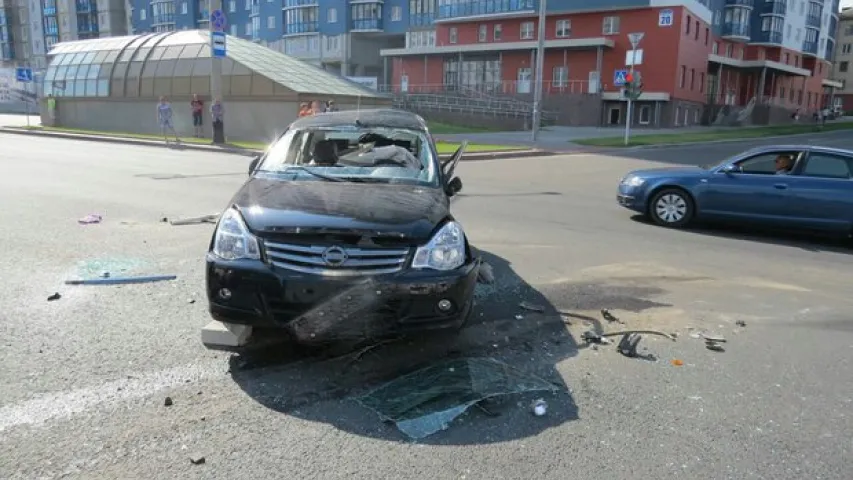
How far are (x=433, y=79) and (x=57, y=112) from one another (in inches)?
1284

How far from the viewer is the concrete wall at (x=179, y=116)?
29.0m

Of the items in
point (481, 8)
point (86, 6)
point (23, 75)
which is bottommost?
point (23, 75)

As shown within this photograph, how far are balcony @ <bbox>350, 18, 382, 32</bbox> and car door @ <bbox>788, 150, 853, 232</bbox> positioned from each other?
68.2 meters

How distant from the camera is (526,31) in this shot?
5694 centimetres

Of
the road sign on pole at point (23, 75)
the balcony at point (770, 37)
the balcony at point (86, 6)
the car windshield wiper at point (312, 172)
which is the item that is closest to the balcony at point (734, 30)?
the balcony at point (770, 37)

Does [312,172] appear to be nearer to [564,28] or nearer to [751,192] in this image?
[751,192]

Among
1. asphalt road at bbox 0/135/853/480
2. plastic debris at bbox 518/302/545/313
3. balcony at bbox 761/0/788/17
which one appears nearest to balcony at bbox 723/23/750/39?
balcony at bbox 761/0/788/17

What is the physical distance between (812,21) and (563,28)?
42400 millimetres

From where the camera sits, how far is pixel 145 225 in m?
8.99

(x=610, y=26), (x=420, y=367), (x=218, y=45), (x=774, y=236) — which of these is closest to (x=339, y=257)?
(x=420, y=367)

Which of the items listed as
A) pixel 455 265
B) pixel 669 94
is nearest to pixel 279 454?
pixel 455 265

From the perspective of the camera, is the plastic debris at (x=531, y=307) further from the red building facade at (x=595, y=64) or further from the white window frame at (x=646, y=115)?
the white window frame at (x=646, y=115)

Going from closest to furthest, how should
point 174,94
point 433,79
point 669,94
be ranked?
point 174,94
point 669,94
point 433,79

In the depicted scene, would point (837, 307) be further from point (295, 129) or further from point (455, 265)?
point (295, 129)
